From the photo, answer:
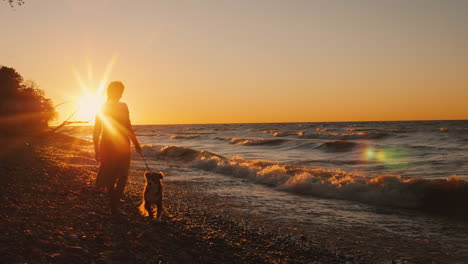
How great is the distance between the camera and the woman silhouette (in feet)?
17.4

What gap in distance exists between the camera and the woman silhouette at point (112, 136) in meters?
5.30

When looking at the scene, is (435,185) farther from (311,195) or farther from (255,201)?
(255,201)

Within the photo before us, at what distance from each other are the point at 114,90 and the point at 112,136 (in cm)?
76

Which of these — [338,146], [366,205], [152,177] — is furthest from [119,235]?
[338,146]

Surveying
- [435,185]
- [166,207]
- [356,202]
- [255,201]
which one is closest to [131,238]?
[166,207]

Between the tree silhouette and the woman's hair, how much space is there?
34259mm

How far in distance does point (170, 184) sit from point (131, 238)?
730 centimetres

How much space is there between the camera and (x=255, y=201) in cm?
→ 930

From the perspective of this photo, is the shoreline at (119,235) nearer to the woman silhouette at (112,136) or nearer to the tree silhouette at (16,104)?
the woman silhouette at (112,136)

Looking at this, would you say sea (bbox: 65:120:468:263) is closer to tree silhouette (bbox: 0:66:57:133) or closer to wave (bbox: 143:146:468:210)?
wave (bbox: 143:146:468:210)

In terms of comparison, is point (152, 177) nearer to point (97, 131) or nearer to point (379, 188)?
point (97, 131)

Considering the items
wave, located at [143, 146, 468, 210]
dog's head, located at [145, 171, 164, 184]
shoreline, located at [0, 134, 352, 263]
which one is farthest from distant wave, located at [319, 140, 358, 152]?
dog's head, located at [145, 171, 164, 184]

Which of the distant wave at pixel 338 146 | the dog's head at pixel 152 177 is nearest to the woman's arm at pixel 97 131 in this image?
the dog's head at pixel 152 177

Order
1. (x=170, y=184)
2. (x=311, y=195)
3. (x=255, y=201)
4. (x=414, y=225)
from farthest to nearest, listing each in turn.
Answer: (x=170, y=184) < (x=311, y=195) < (x=255, y=201) < (x=414, y=225)
